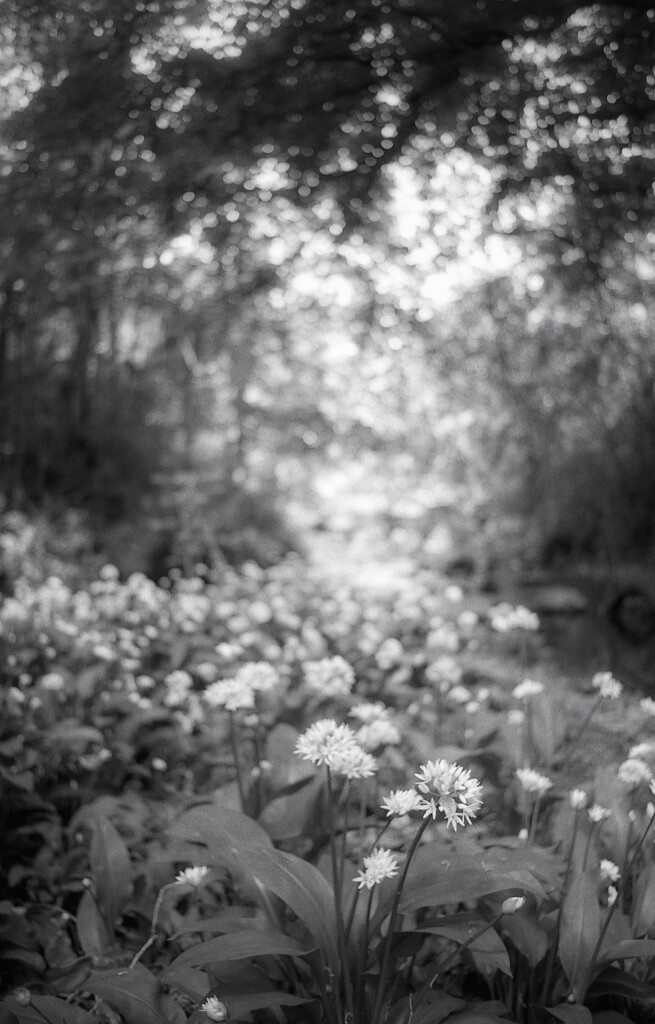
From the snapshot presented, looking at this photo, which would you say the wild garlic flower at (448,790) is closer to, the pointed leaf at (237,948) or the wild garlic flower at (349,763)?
the wild garlic flower at (349,763)

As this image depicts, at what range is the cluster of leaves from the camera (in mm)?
1635

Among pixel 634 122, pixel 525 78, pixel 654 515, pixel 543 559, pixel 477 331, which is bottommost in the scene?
pixel 543 559

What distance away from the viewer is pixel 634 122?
3.28 metres

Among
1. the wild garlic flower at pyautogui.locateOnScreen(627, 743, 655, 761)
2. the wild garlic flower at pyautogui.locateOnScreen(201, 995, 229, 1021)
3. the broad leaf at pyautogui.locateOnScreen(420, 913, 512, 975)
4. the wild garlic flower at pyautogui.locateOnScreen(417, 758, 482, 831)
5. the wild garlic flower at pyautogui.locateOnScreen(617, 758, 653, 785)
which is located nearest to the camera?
the wild garlic flower at pyautogui.locateOnScreen(417, 758, 482, 831)

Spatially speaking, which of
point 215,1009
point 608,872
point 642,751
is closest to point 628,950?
point 608,872

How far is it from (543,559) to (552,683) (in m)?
2.35

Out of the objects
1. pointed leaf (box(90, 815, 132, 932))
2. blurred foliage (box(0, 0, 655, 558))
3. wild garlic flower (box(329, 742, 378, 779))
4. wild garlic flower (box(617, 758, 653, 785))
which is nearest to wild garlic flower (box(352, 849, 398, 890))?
wild garlic flower (box(329, 742, 378, 779))

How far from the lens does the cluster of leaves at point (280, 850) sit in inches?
64.4

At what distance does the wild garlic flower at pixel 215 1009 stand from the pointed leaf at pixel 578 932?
27.5 inches

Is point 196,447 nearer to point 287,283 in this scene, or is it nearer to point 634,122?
point 287,283

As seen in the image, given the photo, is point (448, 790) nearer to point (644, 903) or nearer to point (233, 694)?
point (233, 694)

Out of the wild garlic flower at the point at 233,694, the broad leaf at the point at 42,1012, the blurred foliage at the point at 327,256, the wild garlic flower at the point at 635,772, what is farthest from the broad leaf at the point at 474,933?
the blurred foliage at the point at 327,256

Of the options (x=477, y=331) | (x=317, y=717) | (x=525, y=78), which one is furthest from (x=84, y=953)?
(x=477, y=331)

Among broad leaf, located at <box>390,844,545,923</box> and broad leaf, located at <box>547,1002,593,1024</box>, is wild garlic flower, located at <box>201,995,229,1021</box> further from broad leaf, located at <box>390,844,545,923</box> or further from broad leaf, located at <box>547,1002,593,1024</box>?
broad leaf, located at <box>547,1002,593,1024</box>
